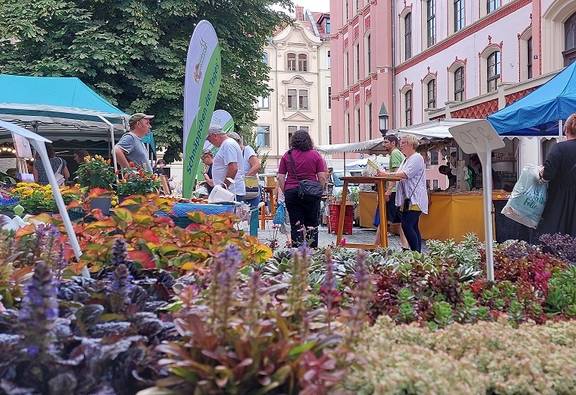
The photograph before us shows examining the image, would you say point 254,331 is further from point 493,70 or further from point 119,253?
point 493,70

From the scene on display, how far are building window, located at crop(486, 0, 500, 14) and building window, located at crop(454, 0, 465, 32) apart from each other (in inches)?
59.2

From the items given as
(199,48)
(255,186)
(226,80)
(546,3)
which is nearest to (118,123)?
(255,186)

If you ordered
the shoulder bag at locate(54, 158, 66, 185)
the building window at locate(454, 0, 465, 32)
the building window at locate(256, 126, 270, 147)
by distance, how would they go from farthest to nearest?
the building window at locate(256, 126, 270, 147) < the building window at locate(454, 0, 465, 32) < the shoulder bag at locate(54, 158, 66, 185)

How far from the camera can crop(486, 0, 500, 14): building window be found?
1947cm

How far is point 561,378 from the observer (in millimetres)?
2006

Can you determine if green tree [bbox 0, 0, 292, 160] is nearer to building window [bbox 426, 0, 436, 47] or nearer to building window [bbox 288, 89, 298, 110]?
building window [bbox 426, 0, 436, 47]

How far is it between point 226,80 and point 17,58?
5977 mm

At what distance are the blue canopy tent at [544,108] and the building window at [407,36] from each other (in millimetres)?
18891

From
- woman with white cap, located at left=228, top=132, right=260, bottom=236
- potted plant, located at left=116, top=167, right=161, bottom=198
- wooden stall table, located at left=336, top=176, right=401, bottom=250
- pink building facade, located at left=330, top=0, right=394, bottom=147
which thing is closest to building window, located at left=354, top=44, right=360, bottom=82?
pink building facade, located at left=330, top=0, right=394, bottom=147

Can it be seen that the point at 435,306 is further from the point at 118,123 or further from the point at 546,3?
the point at 546,3

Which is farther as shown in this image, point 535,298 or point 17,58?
point 17,58

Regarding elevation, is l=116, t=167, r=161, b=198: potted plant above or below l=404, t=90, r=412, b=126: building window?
below

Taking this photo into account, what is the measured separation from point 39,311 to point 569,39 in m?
16.4

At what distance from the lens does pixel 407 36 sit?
2692 cm
